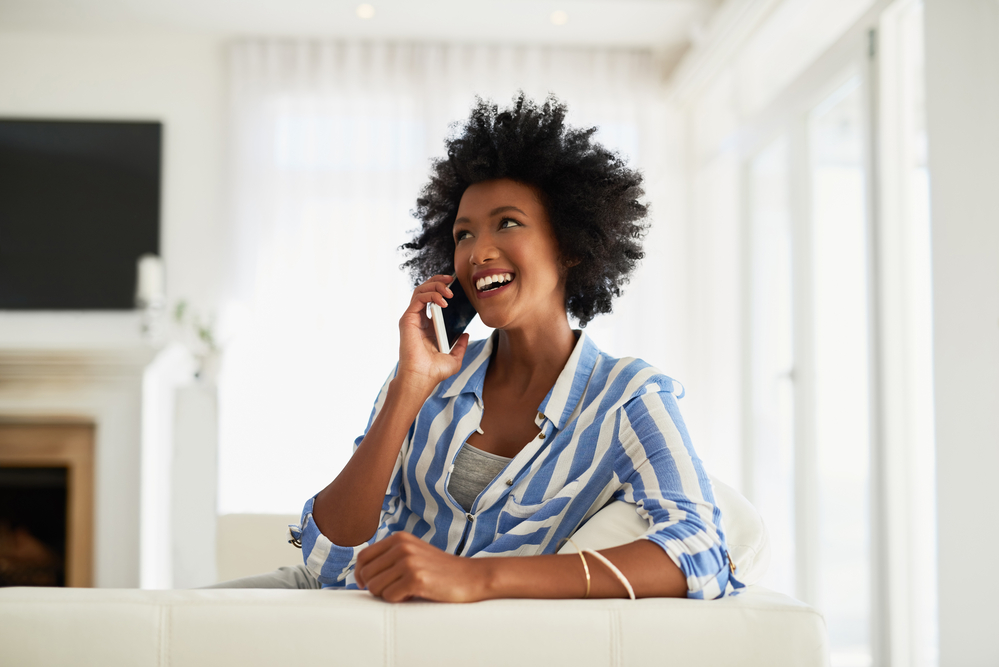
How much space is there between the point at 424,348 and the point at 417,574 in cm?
54

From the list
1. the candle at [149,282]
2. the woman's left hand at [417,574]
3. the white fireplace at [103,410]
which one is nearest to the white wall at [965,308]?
the woman's left hand at [417,574]

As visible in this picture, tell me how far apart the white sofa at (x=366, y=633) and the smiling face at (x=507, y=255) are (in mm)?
675

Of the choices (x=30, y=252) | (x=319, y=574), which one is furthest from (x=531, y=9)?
(x=319, y=574)

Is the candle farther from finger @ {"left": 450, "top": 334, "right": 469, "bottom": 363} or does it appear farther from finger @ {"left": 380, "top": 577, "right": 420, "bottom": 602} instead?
finger @ {"left": 380, "top": 577, "right": 420, "bottom": 602}

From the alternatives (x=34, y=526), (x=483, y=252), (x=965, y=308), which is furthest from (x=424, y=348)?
(x=34, y=526)

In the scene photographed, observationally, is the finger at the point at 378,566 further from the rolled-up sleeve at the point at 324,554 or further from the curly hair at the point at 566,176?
the curly hair at the point at 566,176

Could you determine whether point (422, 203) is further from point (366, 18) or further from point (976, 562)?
point (366, 18)

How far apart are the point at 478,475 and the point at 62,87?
3.90 meters

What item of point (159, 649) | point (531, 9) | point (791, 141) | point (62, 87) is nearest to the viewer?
point (159, 649)

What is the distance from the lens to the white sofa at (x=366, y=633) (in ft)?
2.57

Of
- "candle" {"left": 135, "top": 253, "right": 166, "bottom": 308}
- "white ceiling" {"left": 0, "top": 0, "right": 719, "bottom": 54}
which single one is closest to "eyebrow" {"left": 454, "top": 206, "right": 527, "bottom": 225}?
"white ceiling" {"left": 0, "top": 0, "right": 719, "bottom": 54}

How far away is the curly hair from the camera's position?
1495mm

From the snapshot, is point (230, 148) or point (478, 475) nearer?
point (478, 475)

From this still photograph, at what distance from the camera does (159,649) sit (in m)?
0.79
